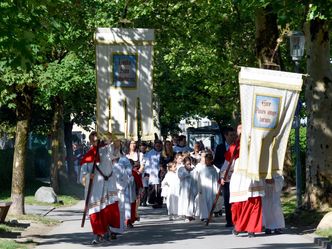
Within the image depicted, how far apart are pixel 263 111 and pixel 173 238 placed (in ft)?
9.37

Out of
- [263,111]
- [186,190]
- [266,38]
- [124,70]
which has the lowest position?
[186,190]

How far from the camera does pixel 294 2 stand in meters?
17.0

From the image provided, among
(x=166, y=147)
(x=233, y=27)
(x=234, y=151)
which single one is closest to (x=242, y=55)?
(x=233, y=27)

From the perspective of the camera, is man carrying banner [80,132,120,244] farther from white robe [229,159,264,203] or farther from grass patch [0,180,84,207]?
grass patch [0,180,84,207]

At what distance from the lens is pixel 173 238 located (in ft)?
62.4

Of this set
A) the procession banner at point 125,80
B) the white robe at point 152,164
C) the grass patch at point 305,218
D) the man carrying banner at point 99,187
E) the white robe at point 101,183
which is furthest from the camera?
the white robe at point 152,164

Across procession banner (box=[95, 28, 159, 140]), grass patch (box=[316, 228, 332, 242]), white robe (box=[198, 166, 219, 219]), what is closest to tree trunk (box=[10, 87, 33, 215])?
white robe (box=[198, 166, 219, 219])

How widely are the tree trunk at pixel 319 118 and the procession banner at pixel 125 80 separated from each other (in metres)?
4.46

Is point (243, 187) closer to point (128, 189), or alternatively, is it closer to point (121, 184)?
point (121, 184)

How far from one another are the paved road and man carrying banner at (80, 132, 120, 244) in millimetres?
383

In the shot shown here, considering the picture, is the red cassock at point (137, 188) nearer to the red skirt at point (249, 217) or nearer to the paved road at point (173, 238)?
the paved road at point (173, 238)

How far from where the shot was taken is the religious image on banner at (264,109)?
18625 mm

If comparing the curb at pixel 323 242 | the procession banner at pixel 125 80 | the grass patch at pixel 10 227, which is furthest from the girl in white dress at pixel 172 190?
the curb at pixel 323 242

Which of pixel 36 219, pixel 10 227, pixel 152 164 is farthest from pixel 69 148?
pixel 10 227
